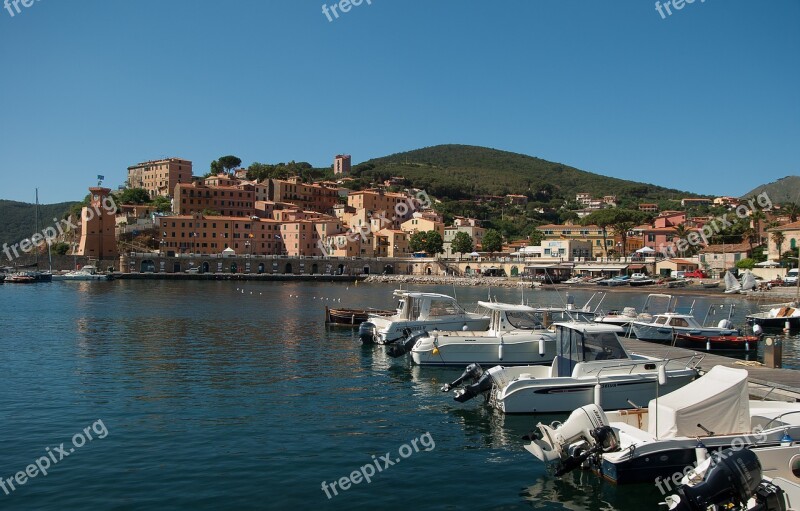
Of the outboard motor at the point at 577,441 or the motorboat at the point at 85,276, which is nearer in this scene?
the outboard motor at the point at 577,441

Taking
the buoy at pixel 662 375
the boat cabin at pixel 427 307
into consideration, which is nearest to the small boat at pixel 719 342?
the boat cabin at pixel 427 307

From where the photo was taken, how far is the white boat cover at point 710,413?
39.3 feet

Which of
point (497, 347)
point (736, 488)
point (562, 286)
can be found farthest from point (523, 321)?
point (562, 286)

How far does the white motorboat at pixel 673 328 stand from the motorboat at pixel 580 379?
12445mm

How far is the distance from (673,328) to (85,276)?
8767cm

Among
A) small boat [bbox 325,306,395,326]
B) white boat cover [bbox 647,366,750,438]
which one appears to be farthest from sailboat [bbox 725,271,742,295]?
white boat cover [bbox 647,366,750,438]

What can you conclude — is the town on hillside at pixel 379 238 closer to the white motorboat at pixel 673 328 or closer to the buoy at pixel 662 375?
the white motorboat at pixel 673 328

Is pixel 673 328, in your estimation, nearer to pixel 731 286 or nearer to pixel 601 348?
pixel 601 348

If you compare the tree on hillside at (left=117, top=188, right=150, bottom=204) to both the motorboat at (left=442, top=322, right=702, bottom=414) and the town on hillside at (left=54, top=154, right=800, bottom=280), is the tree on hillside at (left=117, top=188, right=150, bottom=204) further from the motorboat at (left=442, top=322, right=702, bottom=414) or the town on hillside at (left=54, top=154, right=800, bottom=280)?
the motorboat at (left=442, top=322, right=702, bottom=414)

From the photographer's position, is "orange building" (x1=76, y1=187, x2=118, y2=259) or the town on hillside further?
"orange building" (x1=76, y1=187, x2=118, y2=259)

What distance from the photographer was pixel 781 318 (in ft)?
122

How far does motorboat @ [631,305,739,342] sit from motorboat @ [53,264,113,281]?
84.5 metres

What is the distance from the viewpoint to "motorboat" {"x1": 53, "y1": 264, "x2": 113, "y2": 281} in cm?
9362

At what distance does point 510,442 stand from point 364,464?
374 centimetres
